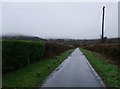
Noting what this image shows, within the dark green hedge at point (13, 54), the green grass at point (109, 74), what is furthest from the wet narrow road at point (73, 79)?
the dark green hedge at point (13, 54)

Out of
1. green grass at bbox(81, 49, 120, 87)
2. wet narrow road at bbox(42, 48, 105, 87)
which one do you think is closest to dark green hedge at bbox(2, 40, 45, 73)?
wet narrow road at bbox(42, 48, 105, 87)

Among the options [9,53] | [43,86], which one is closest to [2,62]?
[9,53]

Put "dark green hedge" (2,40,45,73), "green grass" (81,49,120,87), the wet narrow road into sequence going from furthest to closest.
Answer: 1. "dark green hedge" (2,40,45,73)
2. "green grass" (81,49,120,87)
3. the wet narrow road

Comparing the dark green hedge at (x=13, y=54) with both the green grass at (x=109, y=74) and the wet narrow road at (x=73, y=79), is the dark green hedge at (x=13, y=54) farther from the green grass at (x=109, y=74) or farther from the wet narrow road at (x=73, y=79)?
the green grass at (x=109, y=74)

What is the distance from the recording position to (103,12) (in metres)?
55.1

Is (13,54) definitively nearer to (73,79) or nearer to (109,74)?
(73,79)

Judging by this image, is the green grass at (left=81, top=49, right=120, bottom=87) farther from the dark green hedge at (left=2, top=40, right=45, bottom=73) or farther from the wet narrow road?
the dark green hedge at (left=2, top=40, right=45, bottom=73)

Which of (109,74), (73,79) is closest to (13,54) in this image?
(73,79)

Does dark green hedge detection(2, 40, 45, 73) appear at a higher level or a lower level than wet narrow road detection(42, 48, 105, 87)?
higher

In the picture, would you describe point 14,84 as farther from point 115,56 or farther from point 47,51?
point 47,51

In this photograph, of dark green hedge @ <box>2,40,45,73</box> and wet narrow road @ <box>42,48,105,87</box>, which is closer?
wet narrow road @ <box>42,48,105,87</box>

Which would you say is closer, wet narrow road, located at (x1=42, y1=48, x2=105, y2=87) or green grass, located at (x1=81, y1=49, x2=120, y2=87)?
wet narrow road, located at (x1=42, y1=48, x2=105, y2=87)

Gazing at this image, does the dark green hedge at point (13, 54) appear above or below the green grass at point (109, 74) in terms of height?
above

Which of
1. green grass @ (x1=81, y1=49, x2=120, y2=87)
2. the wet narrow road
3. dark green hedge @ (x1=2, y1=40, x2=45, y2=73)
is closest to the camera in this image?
the wet narrow road
